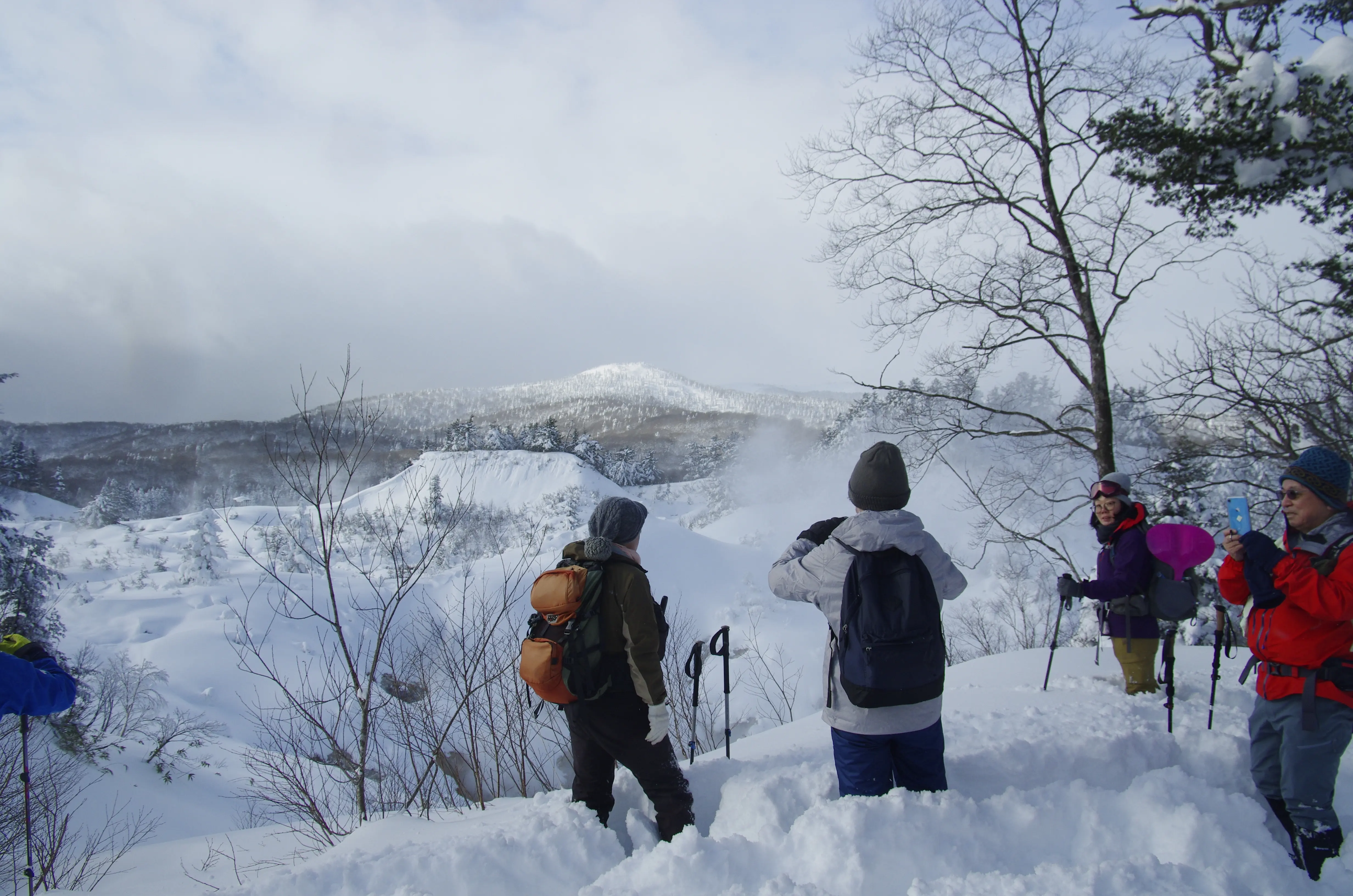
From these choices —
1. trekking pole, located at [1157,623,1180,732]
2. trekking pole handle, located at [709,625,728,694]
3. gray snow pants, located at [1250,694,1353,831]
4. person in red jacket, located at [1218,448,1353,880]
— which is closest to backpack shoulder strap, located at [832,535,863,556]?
trekking pole handle, located at [709,625,728,694]

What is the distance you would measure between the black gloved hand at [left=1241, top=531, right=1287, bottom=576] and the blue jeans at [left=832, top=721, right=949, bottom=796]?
1.44m

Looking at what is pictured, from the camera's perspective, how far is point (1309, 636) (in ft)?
8.56

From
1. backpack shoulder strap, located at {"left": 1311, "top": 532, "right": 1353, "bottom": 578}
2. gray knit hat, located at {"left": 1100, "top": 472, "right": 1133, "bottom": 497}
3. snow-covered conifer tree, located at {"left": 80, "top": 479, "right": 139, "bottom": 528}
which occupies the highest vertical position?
gray knit hat, located at {"left": 1100, "top": 472, "right": 1133, "bottom": 497}

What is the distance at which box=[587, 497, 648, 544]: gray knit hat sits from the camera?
300 centimetres

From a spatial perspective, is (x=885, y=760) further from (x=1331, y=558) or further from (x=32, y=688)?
(x=32, y=688)

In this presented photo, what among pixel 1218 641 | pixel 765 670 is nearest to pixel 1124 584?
pixel 1218 641

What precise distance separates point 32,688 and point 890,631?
166 inches

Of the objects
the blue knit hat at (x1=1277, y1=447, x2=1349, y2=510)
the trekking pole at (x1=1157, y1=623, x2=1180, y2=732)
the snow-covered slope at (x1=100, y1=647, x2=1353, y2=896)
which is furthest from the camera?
the trekking pole at (x1=1157, y1=623, x2=1180, y2=732)

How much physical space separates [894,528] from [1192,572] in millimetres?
2979

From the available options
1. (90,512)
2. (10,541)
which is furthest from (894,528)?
(90,512)

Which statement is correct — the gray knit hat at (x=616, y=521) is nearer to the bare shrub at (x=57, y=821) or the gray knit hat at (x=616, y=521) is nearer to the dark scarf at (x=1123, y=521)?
the dark scarf at (x=1123, y=521)

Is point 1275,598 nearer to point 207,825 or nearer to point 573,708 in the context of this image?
point 573,708

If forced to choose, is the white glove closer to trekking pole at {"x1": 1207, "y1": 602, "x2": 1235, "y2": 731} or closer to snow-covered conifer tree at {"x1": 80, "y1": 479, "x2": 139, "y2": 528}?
trekking pole at {"x1": 1207, "y1": 602, "x2": 1235, "y2": 731}

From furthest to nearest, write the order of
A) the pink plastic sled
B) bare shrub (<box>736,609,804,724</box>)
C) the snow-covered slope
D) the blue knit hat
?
bare shrub (<box>736,609,804,724</box>)
the pink plastic sled
the blue knit hat
the snow-covered slope
